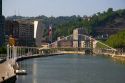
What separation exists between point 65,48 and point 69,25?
119 feet

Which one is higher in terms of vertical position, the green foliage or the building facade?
the building facade

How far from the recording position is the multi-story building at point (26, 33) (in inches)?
4779

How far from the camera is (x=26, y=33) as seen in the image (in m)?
126

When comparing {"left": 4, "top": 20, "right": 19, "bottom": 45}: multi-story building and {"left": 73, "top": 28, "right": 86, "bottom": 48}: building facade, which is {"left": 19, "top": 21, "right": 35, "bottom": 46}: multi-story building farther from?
{"left": 73, "top": 28, "right": 86, "bottom": 48}: building facade

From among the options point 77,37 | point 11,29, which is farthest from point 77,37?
point 11,29

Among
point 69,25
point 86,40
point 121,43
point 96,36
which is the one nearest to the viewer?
point 121,43

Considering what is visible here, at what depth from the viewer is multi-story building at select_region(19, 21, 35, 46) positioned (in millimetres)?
121375

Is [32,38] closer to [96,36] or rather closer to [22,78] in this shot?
[96,36]

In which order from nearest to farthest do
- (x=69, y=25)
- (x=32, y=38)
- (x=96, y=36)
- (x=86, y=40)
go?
(x=32, y=38), (x=86, y=40), (x=96, y=36), (x=69, y=25)

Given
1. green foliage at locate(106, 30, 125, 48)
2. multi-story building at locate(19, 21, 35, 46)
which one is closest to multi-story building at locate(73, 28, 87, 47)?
multi-story building at locate(19, 21, 35, 46)

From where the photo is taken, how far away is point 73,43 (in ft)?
464

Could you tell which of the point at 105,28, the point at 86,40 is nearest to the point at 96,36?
the point at 105,28

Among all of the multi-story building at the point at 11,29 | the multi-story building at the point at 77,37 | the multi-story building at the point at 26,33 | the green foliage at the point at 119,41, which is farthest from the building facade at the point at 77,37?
the green foliage at the point at 119,41

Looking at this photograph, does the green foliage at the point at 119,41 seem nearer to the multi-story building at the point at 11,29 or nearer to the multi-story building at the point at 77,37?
the multi-story building at the point at 11,29
